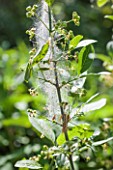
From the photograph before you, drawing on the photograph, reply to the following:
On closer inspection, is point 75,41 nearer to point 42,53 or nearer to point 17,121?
point 42,53

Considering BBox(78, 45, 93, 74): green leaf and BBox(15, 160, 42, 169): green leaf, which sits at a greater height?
BBox(78, 45, 93, 74): green leaf

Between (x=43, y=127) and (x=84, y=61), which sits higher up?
(x=84, y=61)

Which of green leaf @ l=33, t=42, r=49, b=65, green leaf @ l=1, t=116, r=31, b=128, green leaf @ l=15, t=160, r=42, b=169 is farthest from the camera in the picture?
green leaf @ l=1, t=116, r=31, b=128

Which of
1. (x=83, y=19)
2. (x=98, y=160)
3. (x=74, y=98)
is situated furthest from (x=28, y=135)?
(x=83, y=19)

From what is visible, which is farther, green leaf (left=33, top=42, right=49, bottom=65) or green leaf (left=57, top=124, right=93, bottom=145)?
green leaf (left=57, top=124, right=93, bottom=145)

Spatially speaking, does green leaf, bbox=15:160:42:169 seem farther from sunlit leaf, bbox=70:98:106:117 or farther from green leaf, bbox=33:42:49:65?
green leaf, bbox=33:42:49:65

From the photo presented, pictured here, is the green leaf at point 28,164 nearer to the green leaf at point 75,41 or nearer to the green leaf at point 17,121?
the green leaf at point 75,41

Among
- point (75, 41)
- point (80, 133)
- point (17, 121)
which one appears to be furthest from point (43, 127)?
point (17, 121)

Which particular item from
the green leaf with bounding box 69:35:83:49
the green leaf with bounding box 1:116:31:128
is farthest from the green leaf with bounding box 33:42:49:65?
the green leaf with bounding box 1:116:31:128

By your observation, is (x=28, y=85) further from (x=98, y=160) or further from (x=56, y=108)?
(x=56, y=108)

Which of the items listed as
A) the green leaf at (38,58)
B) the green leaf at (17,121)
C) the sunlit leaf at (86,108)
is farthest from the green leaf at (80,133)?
the green leaf at (17,121)

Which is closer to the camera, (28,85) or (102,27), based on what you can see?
(28,85)
